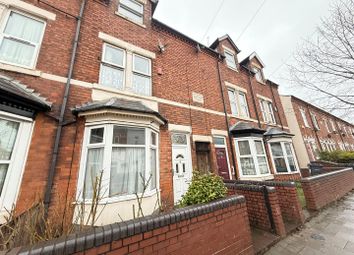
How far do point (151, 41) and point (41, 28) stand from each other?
4.31 meters

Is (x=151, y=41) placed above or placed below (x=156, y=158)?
above

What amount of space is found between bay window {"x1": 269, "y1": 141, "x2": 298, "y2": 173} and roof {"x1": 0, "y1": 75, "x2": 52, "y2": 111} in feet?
40.4

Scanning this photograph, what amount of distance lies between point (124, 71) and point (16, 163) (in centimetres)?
464

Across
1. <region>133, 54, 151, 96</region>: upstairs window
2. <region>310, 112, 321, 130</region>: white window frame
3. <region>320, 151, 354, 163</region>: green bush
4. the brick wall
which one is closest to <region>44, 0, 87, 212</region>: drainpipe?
<region>133, 54, 151, 96</region>: upstairs window

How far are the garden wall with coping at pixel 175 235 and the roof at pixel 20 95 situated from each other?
12.4 ft

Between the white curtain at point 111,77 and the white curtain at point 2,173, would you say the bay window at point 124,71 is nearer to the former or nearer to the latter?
the white curtain at point 111,77

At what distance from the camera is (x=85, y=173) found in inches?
196

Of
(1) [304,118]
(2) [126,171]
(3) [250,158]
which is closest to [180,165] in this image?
(2) [126,171]

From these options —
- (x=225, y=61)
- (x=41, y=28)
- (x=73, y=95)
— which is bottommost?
(x=73, y=95)

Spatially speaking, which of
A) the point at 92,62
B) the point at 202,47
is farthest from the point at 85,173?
the point at 202,47

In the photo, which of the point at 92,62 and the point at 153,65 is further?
the point at 153,65

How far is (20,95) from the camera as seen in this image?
3.99 meters

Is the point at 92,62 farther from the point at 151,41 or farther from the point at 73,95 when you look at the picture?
the point at 151,41

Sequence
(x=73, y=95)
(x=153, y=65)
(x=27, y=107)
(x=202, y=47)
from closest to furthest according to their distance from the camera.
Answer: (x=27, y=107) < (x=73, y=95) < (x=153, y=65) < (x=202, y=47)
